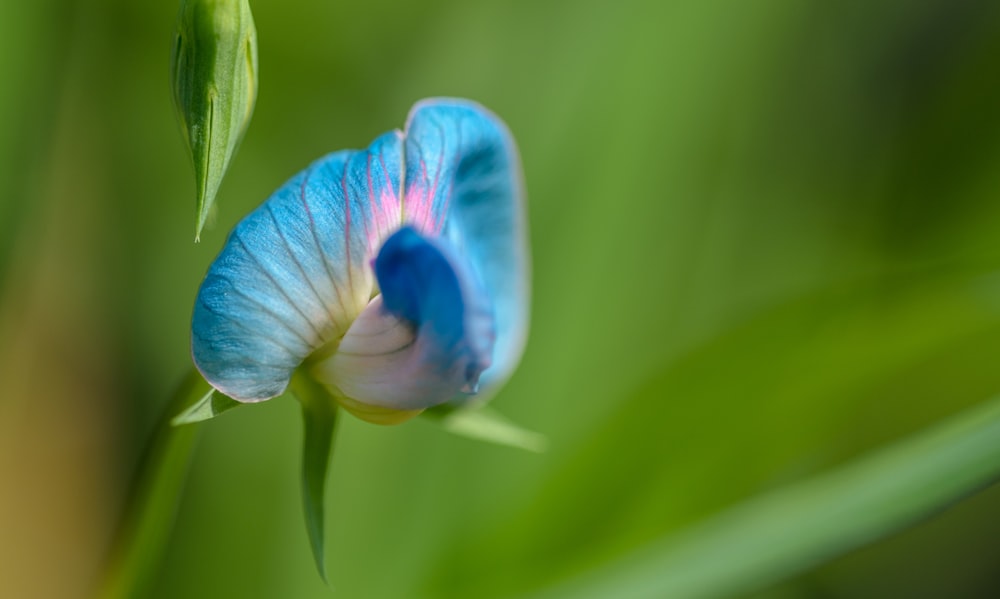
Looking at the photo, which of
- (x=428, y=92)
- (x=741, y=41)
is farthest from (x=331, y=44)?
(x=741, y=41)

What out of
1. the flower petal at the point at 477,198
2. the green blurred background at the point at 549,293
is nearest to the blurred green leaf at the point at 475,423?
the flower petal at the point at 477,198

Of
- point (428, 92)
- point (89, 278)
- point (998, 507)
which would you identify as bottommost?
point (89, 278)

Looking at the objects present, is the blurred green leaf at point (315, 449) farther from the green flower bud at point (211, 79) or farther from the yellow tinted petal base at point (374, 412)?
the green flower bud at point (211, 79)

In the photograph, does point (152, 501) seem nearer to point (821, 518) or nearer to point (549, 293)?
point (821, 518)

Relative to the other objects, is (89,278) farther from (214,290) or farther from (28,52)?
(214,290)

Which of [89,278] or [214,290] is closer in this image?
[214,290]

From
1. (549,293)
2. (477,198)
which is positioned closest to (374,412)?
(477,198)
